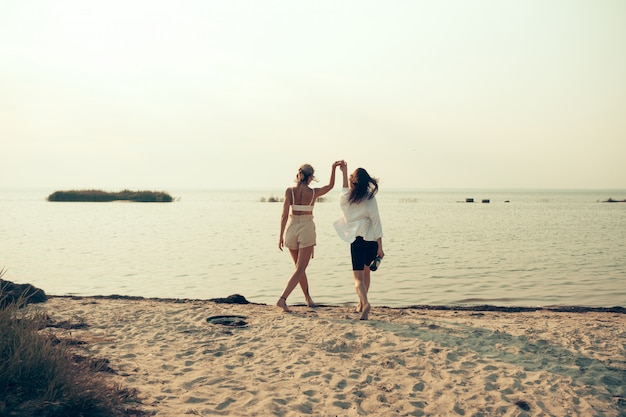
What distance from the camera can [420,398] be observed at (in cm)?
499

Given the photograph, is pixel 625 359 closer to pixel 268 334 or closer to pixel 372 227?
pixel 372 227

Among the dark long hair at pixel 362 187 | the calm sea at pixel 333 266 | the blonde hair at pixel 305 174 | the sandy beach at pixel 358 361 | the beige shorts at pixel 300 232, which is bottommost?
the calm sea at pixel 333 266

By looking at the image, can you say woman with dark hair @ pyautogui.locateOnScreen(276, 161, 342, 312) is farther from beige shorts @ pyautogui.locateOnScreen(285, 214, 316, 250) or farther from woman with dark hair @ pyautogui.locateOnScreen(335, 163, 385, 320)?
woman with dark hair @ pyautogui.locateOnScreen(335, 163, 385, 320)

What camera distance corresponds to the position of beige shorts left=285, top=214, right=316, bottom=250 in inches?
319

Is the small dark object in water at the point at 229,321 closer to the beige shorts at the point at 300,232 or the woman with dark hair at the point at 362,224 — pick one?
the beige shorts at the point at 300,232

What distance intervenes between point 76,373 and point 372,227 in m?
4.43

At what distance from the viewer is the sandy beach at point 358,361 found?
484 cm

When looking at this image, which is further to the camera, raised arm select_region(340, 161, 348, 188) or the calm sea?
the calm sea

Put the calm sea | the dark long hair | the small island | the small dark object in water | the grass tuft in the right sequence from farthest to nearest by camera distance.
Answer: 1. the small island
2. the calm sea
3. the small dark object in water
4. the dark long hair
5. the grass tuft

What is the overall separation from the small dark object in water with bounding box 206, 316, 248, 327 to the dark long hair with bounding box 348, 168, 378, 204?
247 cm

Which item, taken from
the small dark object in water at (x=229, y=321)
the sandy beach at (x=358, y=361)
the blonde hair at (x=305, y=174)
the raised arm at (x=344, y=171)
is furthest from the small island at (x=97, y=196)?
the raised arm at (x=344, y=171)

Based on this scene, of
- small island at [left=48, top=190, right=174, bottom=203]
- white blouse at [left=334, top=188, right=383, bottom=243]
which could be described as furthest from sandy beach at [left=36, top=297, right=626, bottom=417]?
small island at [left=48, top=190, right=174, bottom=203]

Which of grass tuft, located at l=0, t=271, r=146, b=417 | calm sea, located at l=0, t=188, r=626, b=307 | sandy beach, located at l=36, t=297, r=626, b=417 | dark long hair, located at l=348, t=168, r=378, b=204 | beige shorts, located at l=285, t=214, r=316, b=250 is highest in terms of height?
dark long hair, located at l=348, t=168, r=378, b=204

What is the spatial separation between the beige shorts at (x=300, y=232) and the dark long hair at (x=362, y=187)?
91cm
